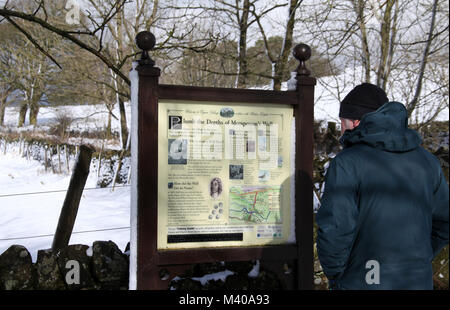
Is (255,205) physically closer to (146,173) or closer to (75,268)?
(146,173)

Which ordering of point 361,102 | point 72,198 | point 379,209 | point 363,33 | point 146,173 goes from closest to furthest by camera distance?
point 379,209
point 361,102
point 146,173
point 72,198
point 363,33

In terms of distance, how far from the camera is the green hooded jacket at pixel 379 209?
66.6 inches

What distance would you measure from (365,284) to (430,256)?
13.7 inches

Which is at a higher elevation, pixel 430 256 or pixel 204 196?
pixel 204 196

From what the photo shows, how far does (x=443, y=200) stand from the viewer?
1.86 m

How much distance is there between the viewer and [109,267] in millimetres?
2965

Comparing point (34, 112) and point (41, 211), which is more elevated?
→ point (34, 112)

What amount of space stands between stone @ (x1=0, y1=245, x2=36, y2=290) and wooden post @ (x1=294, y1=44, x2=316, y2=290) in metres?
1.91

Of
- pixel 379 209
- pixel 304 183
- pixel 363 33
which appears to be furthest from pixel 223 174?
pixel 363 33

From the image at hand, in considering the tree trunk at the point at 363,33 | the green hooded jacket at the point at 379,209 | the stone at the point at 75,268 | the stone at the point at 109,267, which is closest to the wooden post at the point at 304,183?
the green hooded jacket at the point at 379,209


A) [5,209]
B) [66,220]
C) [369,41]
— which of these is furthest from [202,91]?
[369,41]

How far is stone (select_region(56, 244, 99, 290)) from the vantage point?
2.89 metres

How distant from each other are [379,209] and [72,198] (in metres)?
2.50

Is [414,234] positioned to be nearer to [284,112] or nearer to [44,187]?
[284,112]
